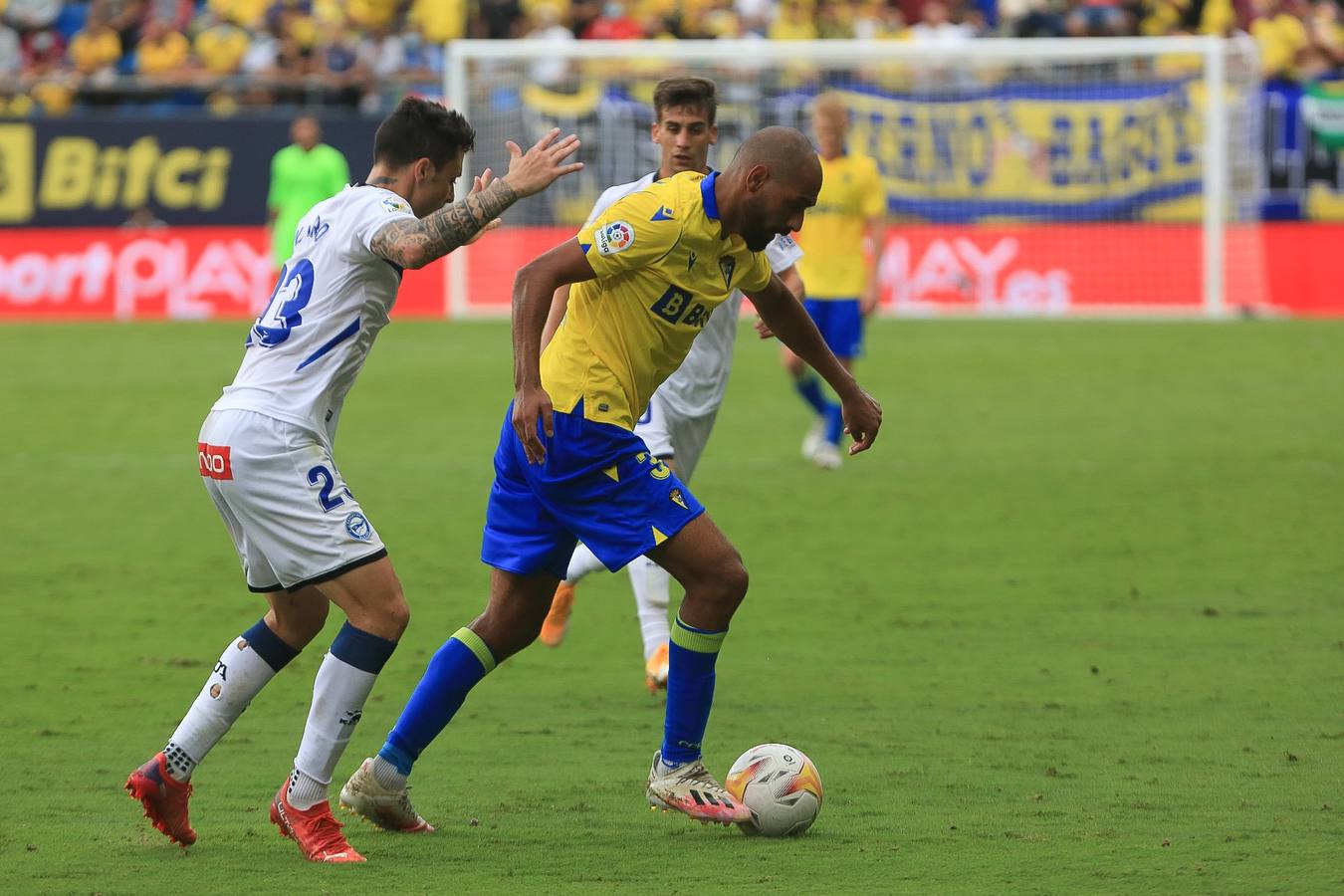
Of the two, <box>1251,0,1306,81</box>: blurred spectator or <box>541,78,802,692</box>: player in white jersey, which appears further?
<box>1251,0,1306,81</box>: blurred spectator

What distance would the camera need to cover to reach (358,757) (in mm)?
6574

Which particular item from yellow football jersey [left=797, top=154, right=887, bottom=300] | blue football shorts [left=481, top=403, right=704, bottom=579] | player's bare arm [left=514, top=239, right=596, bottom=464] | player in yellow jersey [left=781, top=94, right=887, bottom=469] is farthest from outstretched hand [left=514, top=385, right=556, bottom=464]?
yellow football jersey [left=797, top=154, right=887, bottom=300]

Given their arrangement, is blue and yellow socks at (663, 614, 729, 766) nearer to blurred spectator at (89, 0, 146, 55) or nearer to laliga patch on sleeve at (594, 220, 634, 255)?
laliga patch on sleeve at (594, 220, 634, 255)

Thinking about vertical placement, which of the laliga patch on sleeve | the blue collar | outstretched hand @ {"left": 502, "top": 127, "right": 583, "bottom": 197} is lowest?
the laliga patch on sleeve

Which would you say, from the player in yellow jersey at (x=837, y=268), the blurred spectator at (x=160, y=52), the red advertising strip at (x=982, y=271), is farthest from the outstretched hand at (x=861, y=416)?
the blurred spectator at (x=160, y=52)

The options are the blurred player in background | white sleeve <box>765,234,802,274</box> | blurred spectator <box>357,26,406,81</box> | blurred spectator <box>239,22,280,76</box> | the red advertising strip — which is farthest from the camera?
blurred spectator <box>239,22,280,76</box>

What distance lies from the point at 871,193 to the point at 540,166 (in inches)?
385

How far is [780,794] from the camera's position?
562cm

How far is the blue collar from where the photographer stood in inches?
215

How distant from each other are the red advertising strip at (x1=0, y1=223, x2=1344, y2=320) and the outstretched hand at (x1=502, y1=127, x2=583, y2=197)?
18.1m

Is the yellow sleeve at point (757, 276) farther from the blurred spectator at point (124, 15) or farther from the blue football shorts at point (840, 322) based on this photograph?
the blurred spectator at point (124, 15)

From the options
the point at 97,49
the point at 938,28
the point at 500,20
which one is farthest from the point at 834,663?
the point at 97,49

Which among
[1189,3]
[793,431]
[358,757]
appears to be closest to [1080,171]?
[1189,3]

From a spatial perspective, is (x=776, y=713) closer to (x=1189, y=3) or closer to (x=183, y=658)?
(x=183, y=658)
